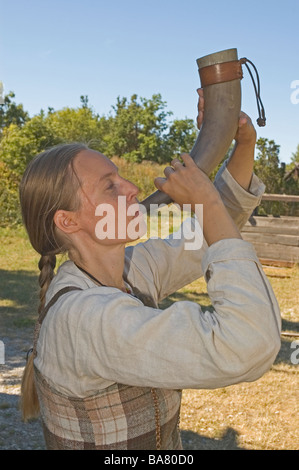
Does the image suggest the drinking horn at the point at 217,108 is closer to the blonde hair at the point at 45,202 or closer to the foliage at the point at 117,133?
the blonde hair at the point at 45,202

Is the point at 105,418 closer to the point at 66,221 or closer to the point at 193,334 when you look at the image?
the point at 193,334

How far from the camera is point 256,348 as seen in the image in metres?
1.05

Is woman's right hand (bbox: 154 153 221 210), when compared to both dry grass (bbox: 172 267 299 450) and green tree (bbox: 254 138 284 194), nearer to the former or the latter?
dry grass (bbox: 172 267 299 450)

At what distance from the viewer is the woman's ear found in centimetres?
145

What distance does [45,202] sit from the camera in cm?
146

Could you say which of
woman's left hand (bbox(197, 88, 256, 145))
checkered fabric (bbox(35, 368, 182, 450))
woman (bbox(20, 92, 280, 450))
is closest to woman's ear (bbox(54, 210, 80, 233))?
woman (bbox(20, 92, 280, 450))

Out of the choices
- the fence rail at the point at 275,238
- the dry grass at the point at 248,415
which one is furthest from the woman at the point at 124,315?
the fence rail at the point at 275,238

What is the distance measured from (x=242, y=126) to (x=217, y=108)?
139 millimetres

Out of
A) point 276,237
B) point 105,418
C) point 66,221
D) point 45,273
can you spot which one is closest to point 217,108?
point 66,221

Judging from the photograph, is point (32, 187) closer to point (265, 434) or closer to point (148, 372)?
point (148, 372)

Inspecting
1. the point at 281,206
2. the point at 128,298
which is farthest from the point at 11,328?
the point at 281,206

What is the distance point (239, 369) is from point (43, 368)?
0.50m

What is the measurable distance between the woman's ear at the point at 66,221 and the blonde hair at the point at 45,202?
17 millimetres
